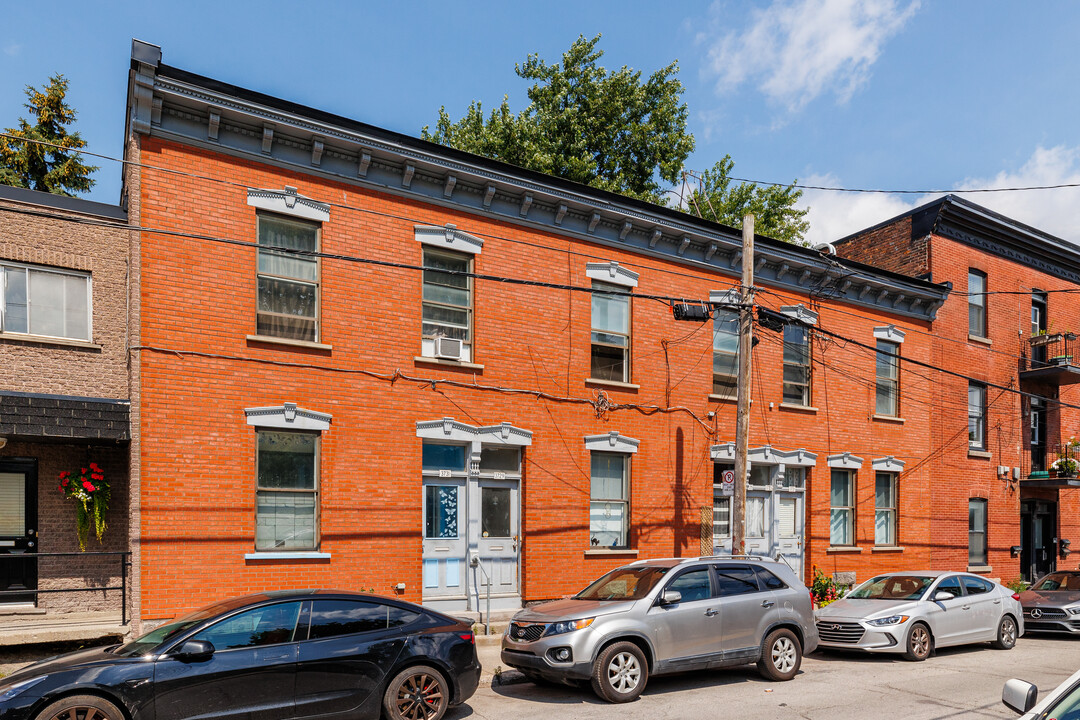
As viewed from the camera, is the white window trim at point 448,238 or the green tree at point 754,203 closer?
the white window trim at point 448,238

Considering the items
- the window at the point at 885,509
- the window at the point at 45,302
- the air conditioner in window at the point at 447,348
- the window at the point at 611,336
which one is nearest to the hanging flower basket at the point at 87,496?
the window at the point at 45,302

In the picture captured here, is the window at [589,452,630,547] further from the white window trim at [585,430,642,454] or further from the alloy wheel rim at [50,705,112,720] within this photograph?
the alloy wheel rim at [50,705,112,720]

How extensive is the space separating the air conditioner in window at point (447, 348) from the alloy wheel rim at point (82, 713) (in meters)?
8.35

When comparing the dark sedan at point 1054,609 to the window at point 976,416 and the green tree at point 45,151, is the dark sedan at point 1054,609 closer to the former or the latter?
the window at point 976,416

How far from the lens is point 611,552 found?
16.4 m

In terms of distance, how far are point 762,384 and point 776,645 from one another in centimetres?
875

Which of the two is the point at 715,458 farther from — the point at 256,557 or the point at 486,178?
the point at 256,557

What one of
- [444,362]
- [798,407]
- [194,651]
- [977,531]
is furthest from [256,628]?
[977,531]

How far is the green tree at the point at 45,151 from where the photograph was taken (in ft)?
90.6

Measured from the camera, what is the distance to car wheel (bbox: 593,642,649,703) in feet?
32.6

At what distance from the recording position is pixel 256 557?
1270 cm

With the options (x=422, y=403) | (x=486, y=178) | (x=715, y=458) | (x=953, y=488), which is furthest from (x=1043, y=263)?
(x=422, y=403)

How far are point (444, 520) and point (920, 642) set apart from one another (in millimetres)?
8066

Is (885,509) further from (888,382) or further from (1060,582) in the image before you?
(1060,582)
